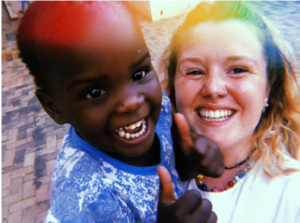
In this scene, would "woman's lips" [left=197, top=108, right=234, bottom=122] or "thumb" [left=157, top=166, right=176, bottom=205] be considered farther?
"woman's lips" [left=197, top=108, right=234, bottom=122]

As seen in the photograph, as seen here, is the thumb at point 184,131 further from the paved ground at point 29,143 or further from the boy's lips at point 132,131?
the paved ground at point 29,143

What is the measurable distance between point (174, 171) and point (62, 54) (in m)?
0.88

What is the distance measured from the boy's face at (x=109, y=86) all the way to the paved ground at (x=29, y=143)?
1038 mm

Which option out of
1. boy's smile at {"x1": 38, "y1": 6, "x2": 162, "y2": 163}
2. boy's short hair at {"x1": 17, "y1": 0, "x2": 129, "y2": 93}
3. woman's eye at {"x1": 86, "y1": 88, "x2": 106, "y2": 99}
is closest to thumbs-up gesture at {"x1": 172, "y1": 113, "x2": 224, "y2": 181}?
boy's smile at {"x1": 38, "y1": 6, "x2": 162, "y2": 163}

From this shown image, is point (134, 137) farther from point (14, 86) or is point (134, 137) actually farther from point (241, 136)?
point (14, 86)

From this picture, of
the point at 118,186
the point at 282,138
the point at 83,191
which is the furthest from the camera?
the point at 282,138

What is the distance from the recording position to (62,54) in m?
0.66

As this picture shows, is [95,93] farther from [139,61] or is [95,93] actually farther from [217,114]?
[217,114]

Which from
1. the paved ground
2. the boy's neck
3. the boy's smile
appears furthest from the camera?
the paved ground

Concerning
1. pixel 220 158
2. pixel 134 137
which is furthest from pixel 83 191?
pixel 220 158

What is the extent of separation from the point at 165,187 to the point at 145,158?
9.5 inches

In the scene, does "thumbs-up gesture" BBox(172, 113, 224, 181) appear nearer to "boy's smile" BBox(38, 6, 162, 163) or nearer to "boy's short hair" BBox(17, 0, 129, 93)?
"boy's smile" BBox(38, 6, 162, 163)

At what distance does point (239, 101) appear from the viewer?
46.9 inches

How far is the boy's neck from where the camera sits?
1003 millimetres
